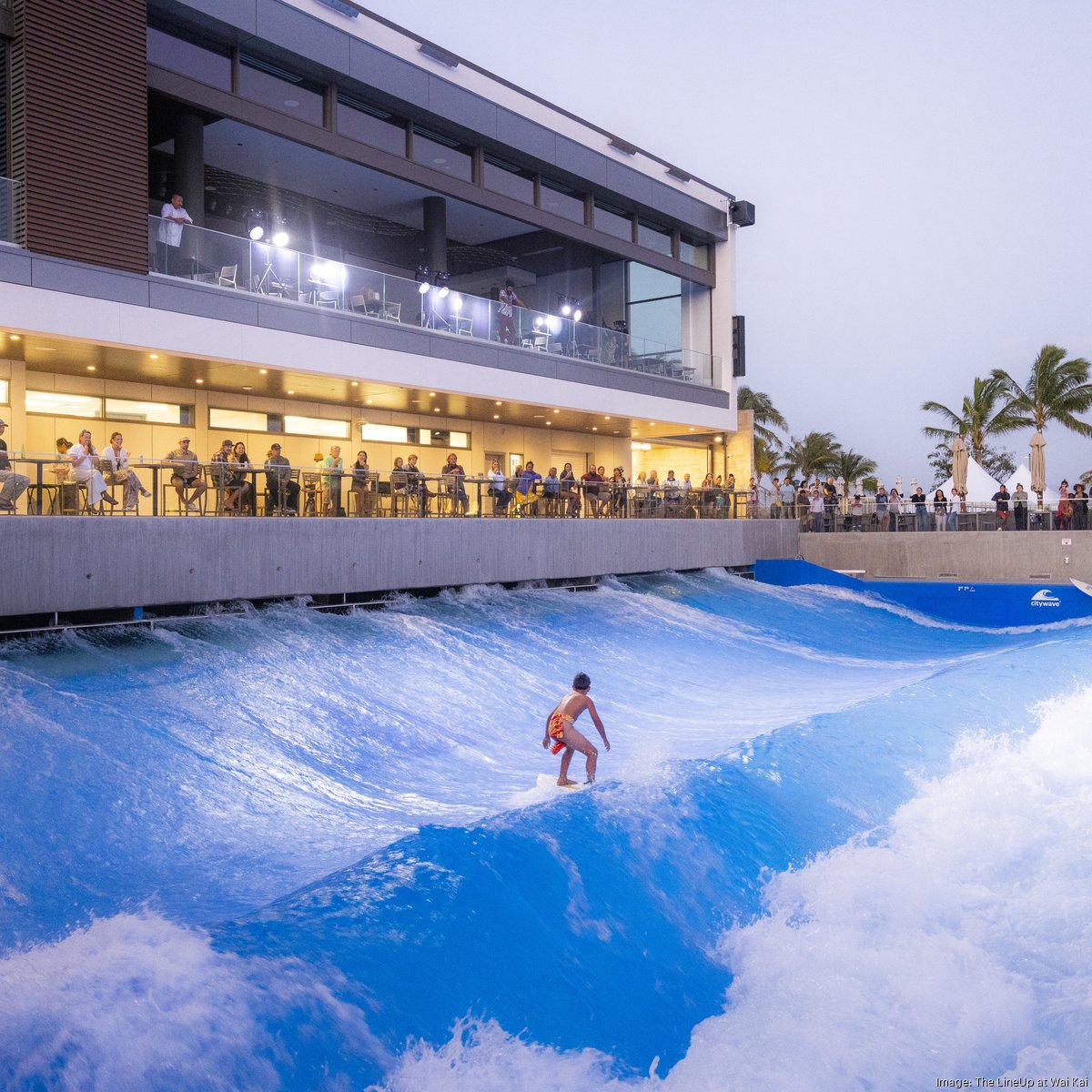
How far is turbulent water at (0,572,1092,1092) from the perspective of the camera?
6.79m

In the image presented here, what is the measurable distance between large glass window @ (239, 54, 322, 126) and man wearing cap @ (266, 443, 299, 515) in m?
8.44

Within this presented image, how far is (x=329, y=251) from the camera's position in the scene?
1084 inches

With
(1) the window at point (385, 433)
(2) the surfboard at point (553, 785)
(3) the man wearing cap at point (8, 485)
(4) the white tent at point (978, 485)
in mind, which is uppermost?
(1) the window at point (385, 433)

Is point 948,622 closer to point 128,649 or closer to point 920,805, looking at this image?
point 920,805

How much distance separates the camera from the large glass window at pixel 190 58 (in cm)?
1956

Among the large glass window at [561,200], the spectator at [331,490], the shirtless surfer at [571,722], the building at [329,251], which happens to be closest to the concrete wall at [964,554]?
the building at [329,251]

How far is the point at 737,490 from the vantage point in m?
29.2

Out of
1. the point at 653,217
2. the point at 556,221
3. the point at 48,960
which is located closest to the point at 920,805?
the point at 48,960

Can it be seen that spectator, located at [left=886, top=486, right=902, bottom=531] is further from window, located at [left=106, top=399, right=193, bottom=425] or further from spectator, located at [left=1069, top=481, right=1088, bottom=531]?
window, located at [left=106, top=399, right=193, bottom=425]

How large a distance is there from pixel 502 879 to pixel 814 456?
5773 cm

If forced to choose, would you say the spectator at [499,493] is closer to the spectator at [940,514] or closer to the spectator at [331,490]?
the spectator at [331,490]

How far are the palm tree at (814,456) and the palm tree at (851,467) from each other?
27 centimetres

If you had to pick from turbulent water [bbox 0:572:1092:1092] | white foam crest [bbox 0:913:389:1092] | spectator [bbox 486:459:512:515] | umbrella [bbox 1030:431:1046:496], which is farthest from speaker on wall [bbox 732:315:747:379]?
white foam crest [bbox 0:913:389:1092]

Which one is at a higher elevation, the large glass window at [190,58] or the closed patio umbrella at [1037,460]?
the large glass window at [190,58]
